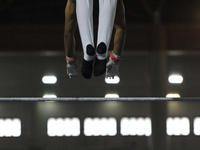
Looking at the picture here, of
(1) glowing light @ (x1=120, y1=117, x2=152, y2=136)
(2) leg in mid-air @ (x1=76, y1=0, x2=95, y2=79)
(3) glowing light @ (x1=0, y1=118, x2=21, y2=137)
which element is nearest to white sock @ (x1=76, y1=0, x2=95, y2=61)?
(2) leg in mid-air @ (x1=76, y1=0, x2=95, y2=79)

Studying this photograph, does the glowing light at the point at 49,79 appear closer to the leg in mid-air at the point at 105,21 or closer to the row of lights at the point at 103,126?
the row of lights at the point at 103,126

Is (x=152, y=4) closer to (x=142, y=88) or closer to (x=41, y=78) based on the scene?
(x=142, y=88)

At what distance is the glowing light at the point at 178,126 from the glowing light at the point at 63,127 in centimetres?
344

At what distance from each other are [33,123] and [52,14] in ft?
15.2

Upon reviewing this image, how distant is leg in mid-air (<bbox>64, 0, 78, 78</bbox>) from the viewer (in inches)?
136

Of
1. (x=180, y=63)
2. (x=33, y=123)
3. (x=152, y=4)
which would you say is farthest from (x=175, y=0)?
(x=33, y=123)

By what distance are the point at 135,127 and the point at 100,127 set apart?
1.36 m

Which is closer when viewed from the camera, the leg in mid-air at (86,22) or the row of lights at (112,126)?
the leg in mid-air at (86,22)

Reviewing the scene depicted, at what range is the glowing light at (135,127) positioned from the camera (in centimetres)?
1453

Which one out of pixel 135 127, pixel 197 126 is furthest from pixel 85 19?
pixel 197 126

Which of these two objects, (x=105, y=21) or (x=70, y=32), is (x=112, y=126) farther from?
(x=105, y=21)

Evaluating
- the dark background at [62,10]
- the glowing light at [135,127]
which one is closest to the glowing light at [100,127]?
the glowing light at [135,127]

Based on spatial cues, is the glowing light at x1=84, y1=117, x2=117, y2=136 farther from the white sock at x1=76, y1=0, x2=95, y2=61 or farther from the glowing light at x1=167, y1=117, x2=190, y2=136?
the white sock at x1=76, y1=0, x2=95, y2=61

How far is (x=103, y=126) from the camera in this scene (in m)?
14.4
